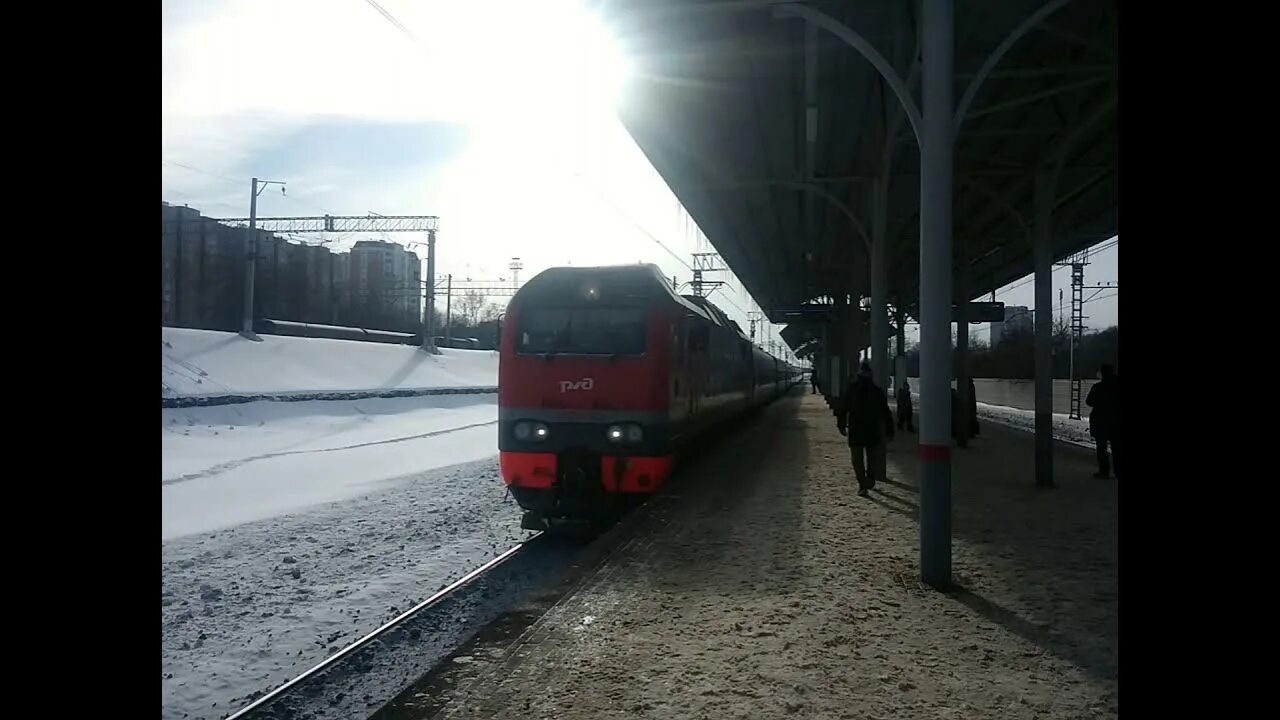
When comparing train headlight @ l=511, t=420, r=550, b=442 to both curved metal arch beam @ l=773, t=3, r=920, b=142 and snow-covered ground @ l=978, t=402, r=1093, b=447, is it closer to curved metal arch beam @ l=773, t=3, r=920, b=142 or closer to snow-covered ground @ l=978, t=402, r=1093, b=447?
curved metal arch beam @ l=773, t=3, r=920, b=142

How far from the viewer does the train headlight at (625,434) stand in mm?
9055

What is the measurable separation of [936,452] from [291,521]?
8.59m

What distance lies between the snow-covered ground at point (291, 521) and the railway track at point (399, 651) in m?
0.32

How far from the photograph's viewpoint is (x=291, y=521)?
10.9m

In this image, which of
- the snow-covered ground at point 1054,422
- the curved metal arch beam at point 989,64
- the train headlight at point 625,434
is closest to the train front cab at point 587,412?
the train headlight at point 625,434

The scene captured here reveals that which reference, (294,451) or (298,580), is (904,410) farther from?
(298,580)

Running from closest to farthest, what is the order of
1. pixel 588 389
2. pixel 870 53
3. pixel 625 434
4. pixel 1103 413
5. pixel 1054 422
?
pixel 870 53 < pixel 625 434 < pixel 588 389 < pixel 1103 413 < pixel 1054 422

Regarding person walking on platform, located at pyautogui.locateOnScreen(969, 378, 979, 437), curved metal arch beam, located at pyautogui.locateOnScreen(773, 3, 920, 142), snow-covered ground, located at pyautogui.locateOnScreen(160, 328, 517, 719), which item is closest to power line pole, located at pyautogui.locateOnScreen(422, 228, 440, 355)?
snow-covered ground, located at pyautogui.locateOnScreen(160, 328, 517, 719)

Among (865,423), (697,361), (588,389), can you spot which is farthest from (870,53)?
(697,361)

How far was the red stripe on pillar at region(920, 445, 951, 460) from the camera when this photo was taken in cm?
614

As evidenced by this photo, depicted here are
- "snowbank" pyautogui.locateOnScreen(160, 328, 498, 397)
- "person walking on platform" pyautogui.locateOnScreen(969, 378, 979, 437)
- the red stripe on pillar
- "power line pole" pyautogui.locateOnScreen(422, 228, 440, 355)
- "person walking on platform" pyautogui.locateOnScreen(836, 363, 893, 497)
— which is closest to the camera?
the red stripe on pillar

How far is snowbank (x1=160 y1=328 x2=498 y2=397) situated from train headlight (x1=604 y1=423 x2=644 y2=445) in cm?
1867
